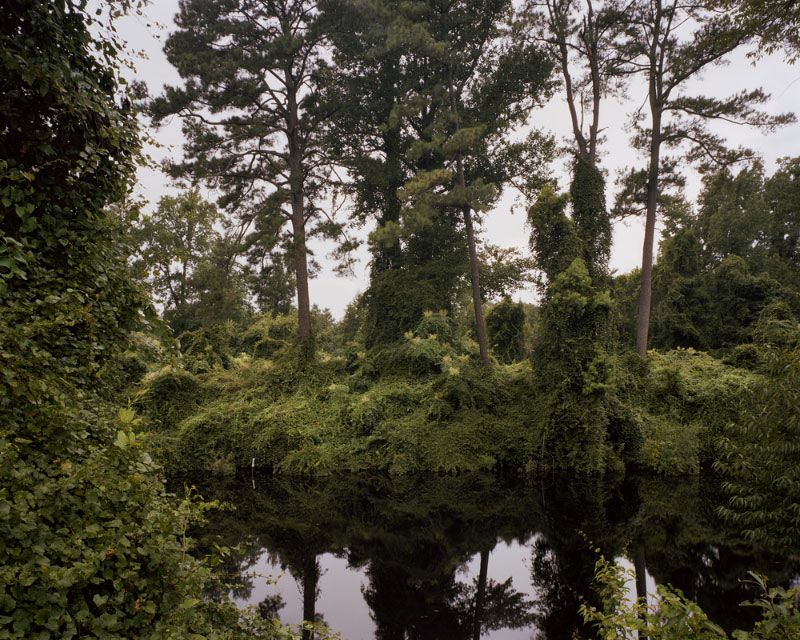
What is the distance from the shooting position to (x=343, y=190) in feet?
62.3

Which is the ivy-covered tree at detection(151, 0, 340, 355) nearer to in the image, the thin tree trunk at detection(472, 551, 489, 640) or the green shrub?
the green shrub

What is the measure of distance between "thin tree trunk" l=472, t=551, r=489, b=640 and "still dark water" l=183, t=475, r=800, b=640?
0.08 feet

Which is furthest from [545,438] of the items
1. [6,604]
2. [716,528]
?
[6,604]

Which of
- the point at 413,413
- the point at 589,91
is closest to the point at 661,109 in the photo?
the point at 589,91

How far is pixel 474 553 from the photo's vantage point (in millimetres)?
8047

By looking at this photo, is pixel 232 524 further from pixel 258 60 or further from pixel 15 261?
pixel 258 60

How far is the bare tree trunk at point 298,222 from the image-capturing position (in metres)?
17.3

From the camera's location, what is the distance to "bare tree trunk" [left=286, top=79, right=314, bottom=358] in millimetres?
17266

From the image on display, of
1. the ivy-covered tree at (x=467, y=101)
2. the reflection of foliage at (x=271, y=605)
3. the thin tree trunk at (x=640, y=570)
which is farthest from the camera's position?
the ivy-covered tree at (x=467, y=101)

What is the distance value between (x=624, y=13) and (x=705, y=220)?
23.6 metres

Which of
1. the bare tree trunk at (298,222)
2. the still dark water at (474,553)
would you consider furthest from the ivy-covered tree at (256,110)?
the still dark water at (474,553)

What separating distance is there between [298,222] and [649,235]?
484 inches

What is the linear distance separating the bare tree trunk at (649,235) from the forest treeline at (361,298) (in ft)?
0.29

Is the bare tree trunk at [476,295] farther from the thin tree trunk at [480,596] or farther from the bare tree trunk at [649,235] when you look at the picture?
the thin tree trunk at [480,596]
